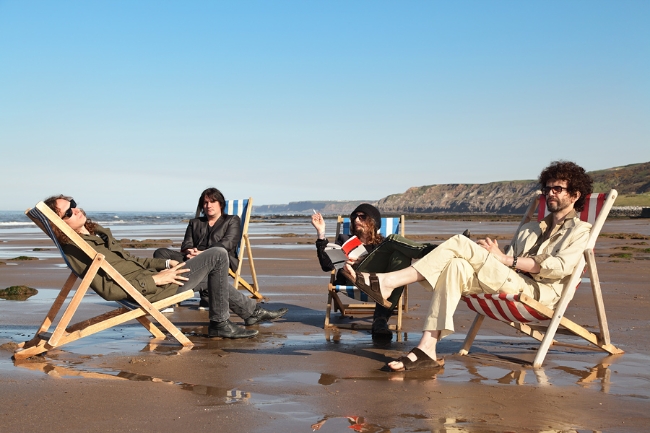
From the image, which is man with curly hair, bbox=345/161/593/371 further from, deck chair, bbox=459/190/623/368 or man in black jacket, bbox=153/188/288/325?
man in black jacket, bbox=153/188/288/325

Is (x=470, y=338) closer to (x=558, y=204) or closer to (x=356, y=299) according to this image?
(x=558, y=204)

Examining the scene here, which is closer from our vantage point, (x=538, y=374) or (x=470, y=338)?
(x=538, y=374)

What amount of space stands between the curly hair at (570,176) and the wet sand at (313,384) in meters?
1.19

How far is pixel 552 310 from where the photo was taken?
15.5 feet

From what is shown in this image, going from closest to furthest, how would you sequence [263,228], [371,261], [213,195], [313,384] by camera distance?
[313,384], [371,261], [213,195], [263,228]

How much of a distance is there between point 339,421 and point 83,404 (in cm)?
134

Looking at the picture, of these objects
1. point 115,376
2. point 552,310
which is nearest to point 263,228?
point 552,310

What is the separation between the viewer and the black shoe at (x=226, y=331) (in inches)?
225

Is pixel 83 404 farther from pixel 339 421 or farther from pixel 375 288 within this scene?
pixel 375 288

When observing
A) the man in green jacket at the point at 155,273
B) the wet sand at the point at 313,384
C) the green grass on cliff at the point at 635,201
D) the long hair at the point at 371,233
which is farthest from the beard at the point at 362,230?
the green grass on cliff at the point at 635,201

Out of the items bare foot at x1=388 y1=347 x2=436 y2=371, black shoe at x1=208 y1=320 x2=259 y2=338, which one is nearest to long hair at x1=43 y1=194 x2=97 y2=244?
black shoe at x1=208 y1=320 x2=259 y2=338

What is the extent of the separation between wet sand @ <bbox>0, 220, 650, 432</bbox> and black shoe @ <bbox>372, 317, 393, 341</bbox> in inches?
3.8

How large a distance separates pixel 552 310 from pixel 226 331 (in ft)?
8.37

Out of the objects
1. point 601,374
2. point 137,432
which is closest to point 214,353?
point 137,432
